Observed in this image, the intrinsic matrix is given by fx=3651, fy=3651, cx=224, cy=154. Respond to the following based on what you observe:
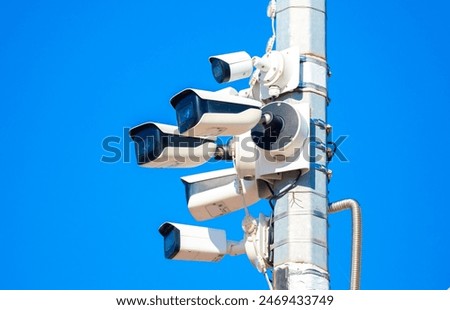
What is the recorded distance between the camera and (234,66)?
28328 millimetres

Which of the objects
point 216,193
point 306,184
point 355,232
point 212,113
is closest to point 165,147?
point 212,113

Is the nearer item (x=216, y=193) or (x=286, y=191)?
(x=286, y=191)

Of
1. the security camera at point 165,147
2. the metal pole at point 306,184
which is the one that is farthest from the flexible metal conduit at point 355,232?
the security camera at point 165,147

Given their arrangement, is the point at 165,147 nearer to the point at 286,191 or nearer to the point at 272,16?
the point at 286,191

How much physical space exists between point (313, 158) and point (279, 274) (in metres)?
1.04

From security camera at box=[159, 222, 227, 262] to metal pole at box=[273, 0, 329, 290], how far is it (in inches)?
36.9

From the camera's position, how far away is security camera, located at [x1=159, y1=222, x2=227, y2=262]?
94.2ft

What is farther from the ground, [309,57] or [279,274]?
[309,57]

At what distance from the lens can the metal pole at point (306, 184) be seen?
27.5 metres

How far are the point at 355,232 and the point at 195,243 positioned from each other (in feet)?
4.82

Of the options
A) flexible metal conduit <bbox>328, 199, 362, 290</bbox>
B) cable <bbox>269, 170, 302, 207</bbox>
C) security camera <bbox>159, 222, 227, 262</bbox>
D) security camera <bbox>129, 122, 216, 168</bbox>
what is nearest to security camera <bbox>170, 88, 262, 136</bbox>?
security camera <bbox>129, 122, 216, 168</bbox>

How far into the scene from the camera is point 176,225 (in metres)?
28.8
